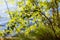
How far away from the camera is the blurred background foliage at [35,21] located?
6.15ft

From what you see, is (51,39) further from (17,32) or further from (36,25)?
(17,32)

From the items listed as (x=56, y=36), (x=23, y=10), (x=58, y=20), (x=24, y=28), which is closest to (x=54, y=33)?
(x=56, y=36)

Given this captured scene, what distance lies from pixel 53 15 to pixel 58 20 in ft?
0.29

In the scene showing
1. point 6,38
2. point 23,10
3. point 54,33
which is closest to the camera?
point 23,10

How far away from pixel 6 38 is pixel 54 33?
64 cm

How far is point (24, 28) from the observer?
205 centimetres

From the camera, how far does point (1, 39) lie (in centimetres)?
225

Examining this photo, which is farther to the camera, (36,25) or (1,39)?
(1,39)

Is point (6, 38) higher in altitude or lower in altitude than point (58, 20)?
lower

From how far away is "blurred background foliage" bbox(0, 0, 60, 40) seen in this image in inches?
73.8

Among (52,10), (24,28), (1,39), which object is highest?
(52,10)

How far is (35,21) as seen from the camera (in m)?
2.04

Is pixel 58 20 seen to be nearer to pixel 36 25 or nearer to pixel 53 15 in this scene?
pixel 53 15

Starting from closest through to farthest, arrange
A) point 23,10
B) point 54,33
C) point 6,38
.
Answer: point 23,10 < point 54,33 < point 6,38
